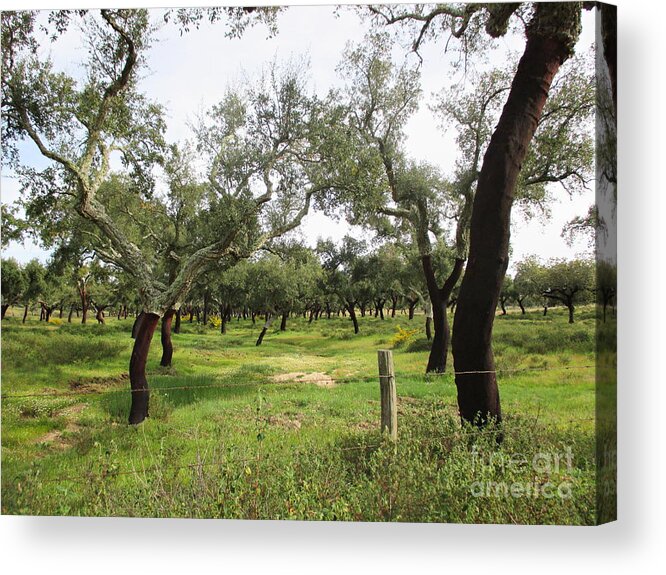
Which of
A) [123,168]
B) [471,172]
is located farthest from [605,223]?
[123,168]

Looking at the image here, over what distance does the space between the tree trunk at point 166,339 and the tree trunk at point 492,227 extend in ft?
8.96

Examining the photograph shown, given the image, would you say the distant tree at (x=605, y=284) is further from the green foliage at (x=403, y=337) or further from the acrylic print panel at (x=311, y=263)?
the green foliage at (x=403, y=337)

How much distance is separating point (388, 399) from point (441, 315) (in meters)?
0.98

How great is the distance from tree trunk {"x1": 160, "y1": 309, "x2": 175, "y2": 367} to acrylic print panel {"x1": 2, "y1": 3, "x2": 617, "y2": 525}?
0.07 ft

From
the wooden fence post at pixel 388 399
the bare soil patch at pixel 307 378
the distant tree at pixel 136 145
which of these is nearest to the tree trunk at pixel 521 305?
the wooden fence post at pixel 388 399

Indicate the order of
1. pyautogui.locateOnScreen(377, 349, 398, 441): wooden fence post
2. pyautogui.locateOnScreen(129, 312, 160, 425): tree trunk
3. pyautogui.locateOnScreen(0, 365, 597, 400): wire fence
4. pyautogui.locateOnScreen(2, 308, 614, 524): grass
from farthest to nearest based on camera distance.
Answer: pyautogui.locateOnScreen(129, 312, 160, 425): tree trunk < pyautogui.locateOnScreen(0, 365, 597, 400): wire fence < pyautogui.locateOnScreen(377, 349, 398, 441): wooden fence post < pyautogui.locateOnScreen(2, 308, 614, 524): grass

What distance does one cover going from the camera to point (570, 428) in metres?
4.46

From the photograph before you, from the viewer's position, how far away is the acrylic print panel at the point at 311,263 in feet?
14.7

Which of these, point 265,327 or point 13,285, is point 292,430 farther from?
point 13,285

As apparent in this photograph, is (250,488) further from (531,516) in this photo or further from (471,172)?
(471,172)

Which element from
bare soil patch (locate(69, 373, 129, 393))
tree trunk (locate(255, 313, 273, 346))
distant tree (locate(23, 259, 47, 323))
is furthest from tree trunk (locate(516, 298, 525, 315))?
distant tree (locate(23, 259, 47, 323))

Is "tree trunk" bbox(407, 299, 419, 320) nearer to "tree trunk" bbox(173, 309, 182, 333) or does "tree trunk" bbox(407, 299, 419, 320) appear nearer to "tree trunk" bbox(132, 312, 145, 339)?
"tree trunk" bbox(173, 309, 182, 333)

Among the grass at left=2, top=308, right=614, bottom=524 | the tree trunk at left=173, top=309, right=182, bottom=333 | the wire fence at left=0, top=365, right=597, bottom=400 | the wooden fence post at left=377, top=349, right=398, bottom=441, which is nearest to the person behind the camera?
the grass at left=2, top=308, right=614, bottom=524

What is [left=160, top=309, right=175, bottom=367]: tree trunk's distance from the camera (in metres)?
5.06
